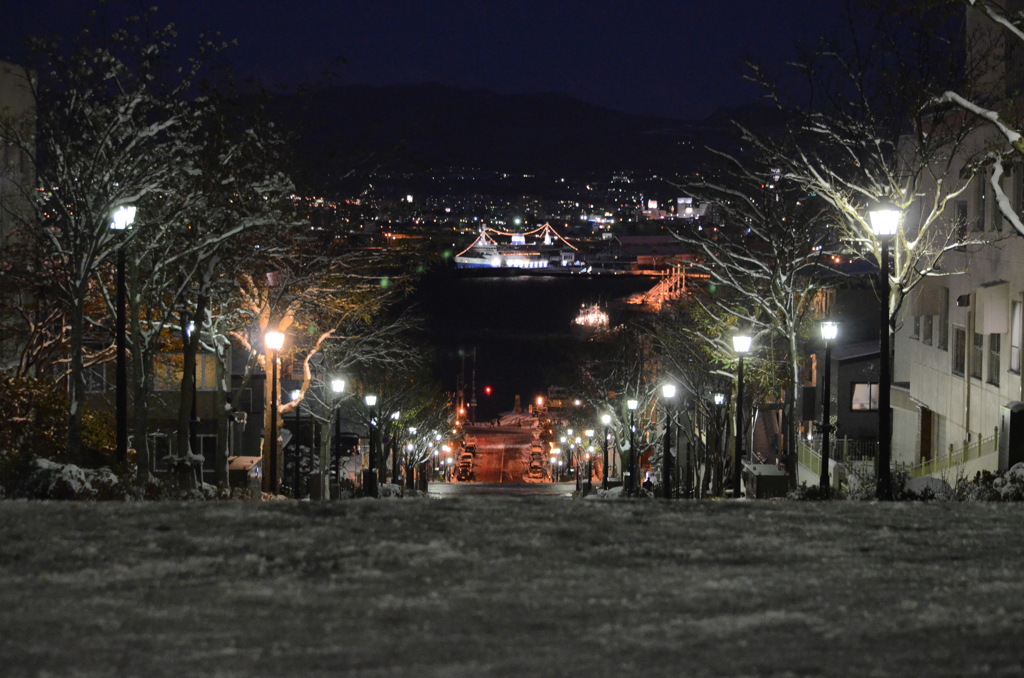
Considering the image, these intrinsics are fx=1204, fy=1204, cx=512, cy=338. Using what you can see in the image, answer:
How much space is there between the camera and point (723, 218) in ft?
106

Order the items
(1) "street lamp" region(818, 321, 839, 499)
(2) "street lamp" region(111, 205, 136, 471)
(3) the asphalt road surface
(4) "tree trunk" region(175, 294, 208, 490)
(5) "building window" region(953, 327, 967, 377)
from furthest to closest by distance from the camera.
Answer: (3) the asphalt road surface → (5) "building window" region(953, 327, 967, 377) → (4) "tree trunk" region(175, 294, 208, 490) → (1) "street lamp" region(818, 321, 839, 499) → (2) "street lamp" region(111, 205, 136, 471)

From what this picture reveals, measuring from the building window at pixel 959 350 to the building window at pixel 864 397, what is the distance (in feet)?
46.1

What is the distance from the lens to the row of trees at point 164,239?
70.7 ft

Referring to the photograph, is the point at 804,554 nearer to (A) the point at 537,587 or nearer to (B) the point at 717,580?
(B) the point at 717,580

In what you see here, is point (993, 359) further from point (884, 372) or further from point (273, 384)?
point (273, 384)

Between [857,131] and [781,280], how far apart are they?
412 cm

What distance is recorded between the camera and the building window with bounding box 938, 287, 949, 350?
33625 mm

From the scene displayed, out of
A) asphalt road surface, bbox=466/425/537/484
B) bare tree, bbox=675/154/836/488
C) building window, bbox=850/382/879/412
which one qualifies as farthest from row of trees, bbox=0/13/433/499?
asphalt road surface, bbox=466/425/537/484

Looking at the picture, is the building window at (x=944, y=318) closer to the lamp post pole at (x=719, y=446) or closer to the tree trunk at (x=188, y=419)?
the lamp post pole at (x=719, y=446)

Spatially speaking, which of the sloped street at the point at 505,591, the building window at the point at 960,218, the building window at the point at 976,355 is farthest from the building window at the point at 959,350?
the sloped street at the point at 505,591

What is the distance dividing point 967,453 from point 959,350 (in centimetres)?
503

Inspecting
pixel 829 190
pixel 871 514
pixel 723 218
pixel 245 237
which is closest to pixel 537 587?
pixel 871 514

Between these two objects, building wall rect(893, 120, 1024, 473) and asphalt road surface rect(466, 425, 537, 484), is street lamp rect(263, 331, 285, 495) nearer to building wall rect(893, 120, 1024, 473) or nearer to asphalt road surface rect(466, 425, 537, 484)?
building wall rect(893, 120, 1024, 473)

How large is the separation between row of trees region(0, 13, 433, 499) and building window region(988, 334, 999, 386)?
48.5 feet
